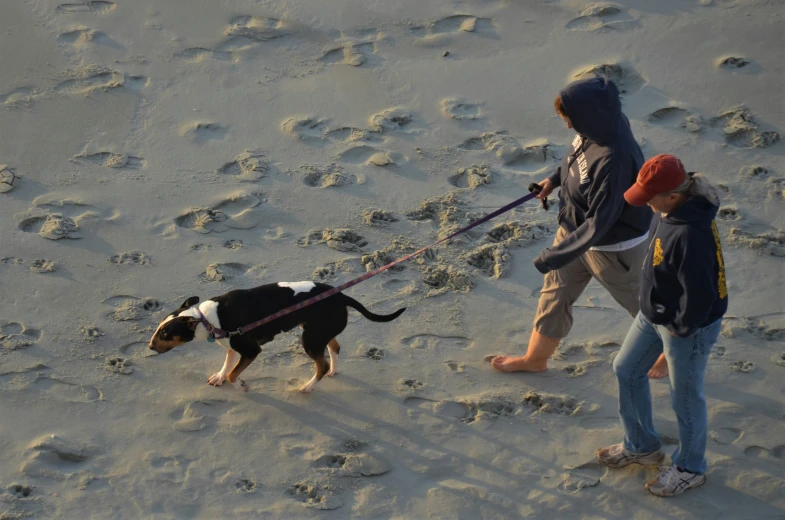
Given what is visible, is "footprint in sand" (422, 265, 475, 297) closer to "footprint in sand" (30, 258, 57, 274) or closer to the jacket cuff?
the jacket cuff

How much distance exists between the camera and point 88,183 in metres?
6.96

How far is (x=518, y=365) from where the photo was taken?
5.45 meters

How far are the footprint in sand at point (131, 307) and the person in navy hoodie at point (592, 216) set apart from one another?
243 cm

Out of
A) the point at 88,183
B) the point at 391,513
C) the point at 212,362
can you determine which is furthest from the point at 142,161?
the point at 391,513

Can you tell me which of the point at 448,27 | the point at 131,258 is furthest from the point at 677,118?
the point at 131,258

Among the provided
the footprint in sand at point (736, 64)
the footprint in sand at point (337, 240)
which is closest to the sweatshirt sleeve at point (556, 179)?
the footprint in sand at point (337, 240)

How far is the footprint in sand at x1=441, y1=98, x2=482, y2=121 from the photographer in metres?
7.58

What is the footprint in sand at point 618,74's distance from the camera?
309 inches

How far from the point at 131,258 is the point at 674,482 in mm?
3800

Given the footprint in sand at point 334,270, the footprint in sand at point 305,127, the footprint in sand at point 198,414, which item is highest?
the footprint in sand at point 305,127

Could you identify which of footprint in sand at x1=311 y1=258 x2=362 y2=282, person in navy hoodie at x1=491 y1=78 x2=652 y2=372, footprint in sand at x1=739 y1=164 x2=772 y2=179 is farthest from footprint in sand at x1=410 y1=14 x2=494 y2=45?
person in navy hoodie at x1=491 y1=78 x2=652 y2=372

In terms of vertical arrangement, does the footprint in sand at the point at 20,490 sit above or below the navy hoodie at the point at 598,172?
below

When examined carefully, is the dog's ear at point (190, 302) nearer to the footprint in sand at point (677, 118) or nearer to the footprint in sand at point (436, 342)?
the footprint in sand at point (436, 342)

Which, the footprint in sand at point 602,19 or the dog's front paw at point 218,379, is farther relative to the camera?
the footprint in sand at point 602,19
